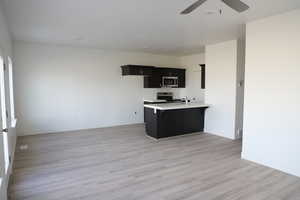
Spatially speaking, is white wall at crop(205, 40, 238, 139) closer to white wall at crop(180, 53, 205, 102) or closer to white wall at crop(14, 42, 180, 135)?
white wall at crop(180, 53, 205, 102)

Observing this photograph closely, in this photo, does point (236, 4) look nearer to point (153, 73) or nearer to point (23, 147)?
point (23, 147)

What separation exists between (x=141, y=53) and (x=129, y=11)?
4.33 m

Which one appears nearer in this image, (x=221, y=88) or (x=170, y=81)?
(x=221, y=88)

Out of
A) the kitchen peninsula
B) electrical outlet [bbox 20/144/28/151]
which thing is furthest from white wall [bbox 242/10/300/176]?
electrical outlet [bbox 20/144/28/151]

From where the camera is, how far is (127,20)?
3.63m

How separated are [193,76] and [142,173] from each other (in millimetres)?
5233

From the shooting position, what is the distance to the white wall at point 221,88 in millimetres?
5332

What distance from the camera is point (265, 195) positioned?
2.65m

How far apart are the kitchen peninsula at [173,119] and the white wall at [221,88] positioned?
0.32 metres

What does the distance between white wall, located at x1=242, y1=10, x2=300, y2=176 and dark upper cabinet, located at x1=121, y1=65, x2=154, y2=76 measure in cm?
391

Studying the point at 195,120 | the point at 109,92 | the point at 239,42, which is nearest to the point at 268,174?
the point at 195,120

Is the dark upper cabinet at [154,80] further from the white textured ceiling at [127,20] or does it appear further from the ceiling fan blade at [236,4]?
the ceiling fan blade at [236,4]

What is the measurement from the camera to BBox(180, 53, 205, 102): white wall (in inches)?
294

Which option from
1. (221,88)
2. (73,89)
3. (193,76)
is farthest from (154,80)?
(73,89)
